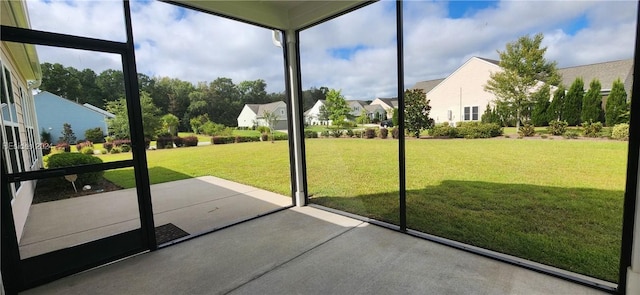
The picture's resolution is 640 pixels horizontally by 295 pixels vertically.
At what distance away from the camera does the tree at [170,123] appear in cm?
386

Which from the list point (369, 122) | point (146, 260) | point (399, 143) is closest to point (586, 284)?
point (399, 143)

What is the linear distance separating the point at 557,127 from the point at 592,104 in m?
0.48

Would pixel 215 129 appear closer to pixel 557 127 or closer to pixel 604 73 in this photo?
pixel 557 127

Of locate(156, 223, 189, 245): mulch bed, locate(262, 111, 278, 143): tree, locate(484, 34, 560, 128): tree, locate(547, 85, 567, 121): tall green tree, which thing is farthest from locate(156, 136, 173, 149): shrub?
locate(547, 85, 567, 121): tall green tree

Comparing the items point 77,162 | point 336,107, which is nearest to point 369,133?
point 336,107

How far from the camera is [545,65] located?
2.84 metres

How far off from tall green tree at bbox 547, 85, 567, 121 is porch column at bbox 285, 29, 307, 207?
2.96 m

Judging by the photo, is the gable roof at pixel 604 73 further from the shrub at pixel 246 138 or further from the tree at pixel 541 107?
the shrub at pixel 246 138

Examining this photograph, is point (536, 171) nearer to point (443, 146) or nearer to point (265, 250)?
point (443, 146)

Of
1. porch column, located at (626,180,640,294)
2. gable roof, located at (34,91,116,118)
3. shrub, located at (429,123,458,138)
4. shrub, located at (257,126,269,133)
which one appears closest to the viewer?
porch column, located at (626,180,640,294)

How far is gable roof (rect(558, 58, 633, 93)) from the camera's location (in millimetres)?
1907

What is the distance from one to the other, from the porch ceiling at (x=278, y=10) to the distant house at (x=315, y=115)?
44.1 inches

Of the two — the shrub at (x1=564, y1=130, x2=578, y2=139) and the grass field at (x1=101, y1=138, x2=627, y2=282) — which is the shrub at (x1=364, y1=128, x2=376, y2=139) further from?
the shrub at (x1=564, y1=130, x2=578, y2=139)

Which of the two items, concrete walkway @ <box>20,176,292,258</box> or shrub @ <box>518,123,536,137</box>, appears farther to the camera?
shrub @ <box>518,123,536,137</box>
